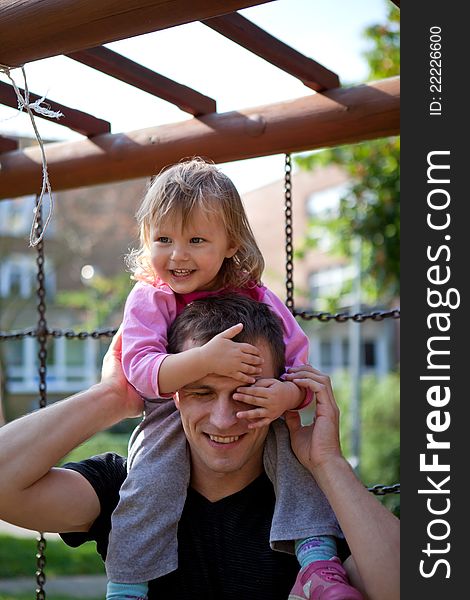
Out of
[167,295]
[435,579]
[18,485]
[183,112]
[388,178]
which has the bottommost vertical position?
[435,579]

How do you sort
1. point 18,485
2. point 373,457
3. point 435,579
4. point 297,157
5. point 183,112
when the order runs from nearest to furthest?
point 435,579, point 18,485, point 183,112, point 297,157, point 373,457

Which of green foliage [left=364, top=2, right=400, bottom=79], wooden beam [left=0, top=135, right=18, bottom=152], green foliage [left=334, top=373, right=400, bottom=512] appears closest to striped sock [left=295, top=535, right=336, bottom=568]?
wooden beam [left=0, top=135, right=18, bottom=152]

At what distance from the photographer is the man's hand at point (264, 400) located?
6.61ft

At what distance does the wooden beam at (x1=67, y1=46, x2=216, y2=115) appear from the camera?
8.74 ft

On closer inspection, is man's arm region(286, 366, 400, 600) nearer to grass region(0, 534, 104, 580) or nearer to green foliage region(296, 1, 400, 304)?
green foliage region(296, 1, 400, 304)

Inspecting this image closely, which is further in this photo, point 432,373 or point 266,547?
point 266,547

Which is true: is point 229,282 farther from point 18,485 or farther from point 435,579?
point 435,579

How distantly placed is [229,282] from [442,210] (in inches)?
28.0

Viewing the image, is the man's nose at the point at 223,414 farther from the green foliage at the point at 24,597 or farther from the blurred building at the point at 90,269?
the blurred building at the point at 90,269

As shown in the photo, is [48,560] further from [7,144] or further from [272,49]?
[272,49]

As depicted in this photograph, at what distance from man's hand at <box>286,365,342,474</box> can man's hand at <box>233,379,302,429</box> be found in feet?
0.24

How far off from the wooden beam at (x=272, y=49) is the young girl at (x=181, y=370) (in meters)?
0.43

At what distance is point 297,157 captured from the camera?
865 centimetres

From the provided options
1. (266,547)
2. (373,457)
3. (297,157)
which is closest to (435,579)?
(266,547)
